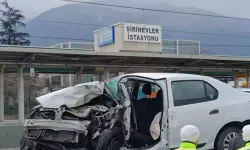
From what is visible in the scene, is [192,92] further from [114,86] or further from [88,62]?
[88,62]

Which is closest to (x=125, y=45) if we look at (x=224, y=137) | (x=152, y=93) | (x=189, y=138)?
(x=152, y=93)

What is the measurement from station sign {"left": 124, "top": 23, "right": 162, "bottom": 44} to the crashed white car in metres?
17.5

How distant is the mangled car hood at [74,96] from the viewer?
784cm

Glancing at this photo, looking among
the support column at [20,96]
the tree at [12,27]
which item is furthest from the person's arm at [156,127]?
the tree at [12,27]

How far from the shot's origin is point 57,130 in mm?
7566

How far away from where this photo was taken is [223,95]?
27.1 feet

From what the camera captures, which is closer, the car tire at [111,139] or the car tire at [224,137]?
the car tire at [111,139]

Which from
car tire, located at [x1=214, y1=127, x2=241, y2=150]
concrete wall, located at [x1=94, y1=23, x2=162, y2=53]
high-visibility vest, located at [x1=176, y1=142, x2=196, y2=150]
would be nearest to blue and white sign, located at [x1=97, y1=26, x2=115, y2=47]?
concrete wall, located at [x1=94, y1=23, x2=162, y2=53]

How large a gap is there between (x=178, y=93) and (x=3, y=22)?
174 feet

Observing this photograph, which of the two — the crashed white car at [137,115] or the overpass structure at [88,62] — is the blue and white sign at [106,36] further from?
the crashed white car at [137,115]

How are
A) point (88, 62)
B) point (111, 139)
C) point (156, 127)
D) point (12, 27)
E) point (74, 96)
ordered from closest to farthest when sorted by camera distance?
point (111, 139) → point (156, 127) → point (74, 96) → point (88, 62) → point (12, 27)

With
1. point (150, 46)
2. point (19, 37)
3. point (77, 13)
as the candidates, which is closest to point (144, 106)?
point (150, 46)

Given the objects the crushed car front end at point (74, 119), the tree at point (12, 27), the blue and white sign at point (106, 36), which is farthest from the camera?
→ the tree at point (12, 27)

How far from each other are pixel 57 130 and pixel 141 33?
1923 centimetres
